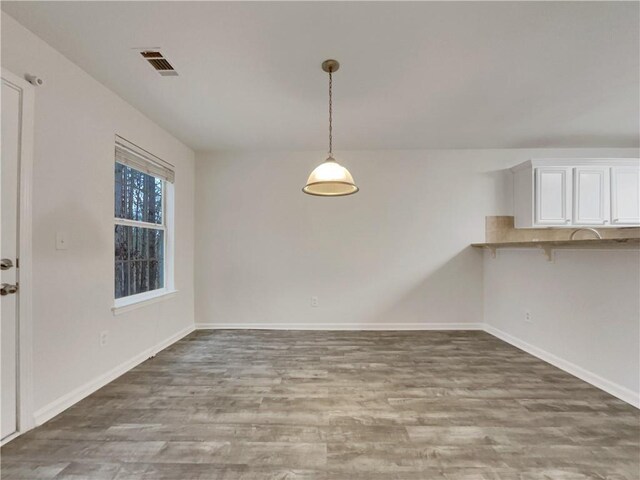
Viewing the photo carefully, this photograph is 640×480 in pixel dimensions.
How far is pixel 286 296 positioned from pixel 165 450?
2552 mm

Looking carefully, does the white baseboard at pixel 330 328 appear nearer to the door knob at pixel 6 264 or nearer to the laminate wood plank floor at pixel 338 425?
the laminate wood plank floor at pixel 338 425

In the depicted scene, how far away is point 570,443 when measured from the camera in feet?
5.70

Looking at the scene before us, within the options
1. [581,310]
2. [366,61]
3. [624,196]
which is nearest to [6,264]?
[366,61]

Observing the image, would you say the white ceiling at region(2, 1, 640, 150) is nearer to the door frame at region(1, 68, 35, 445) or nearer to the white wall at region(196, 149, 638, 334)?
the door frame at region(1, 68, 35, 445)

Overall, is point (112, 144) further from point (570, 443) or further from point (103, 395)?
point (570, 443)

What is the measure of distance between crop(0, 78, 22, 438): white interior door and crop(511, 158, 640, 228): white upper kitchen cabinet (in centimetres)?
485

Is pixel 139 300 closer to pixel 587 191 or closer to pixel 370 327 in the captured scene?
pixel 370 327

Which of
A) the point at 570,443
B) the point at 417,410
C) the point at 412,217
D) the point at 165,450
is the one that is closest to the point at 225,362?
the point at 165,450

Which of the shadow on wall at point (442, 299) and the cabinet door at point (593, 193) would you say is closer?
the cabinet door at point (593, 193)

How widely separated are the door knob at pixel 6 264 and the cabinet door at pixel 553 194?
194 inches

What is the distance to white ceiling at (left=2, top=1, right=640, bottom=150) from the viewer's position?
1.71 meters

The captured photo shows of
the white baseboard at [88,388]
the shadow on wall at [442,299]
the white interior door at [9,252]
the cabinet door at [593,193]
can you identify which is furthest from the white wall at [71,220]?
the cabinet door at [593,193]

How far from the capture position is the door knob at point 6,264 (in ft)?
5.57

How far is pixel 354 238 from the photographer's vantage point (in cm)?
416
